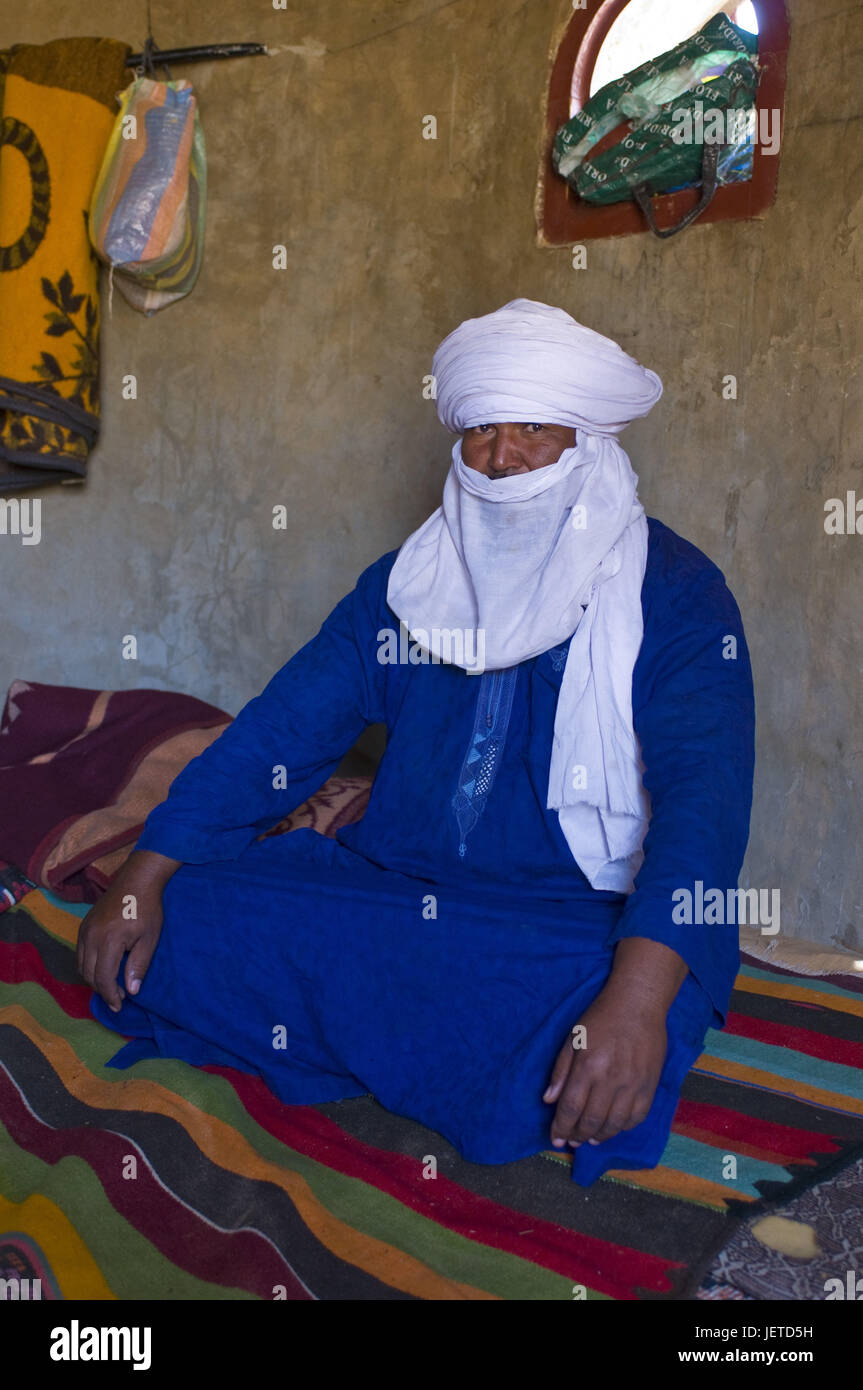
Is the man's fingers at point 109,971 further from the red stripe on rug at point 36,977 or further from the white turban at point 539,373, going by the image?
the white turban at point 539,373

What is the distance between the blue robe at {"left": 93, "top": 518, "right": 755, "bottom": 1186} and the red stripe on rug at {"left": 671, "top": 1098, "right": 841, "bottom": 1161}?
244 millimetres

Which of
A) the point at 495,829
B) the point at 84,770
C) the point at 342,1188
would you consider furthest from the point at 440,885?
the point at 84,770

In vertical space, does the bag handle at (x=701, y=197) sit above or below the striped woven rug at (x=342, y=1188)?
above

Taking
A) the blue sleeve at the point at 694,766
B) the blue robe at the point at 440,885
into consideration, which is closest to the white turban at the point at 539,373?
the blue robe at the point at 440,885

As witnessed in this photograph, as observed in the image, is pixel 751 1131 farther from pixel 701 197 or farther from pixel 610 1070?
pixel 701 197

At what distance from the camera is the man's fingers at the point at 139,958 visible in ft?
6.43

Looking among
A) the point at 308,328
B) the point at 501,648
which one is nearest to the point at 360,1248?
the point at 501,648

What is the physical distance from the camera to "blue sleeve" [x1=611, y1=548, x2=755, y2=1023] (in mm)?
1659

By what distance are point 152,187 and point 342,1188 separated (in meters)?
2.96

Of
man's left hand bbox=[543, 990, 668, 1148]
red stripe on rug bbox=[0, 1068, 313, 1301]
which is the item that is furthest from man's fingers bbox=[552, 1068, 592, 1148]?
red stripe on rug bbox=[0, 1068, 313, 1301]

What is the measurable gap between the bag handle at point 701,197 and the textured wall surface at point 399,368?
45mm

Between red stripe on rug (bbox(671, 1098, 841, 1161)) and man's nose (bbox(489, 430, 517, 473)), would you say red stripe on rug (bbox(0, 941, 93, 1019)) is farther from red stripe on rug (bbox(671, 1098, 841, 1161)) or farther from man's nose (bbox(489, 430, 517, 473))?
man's nose (bbox(489, 430, 517, 473))

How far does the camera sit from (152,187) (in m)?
3.51
